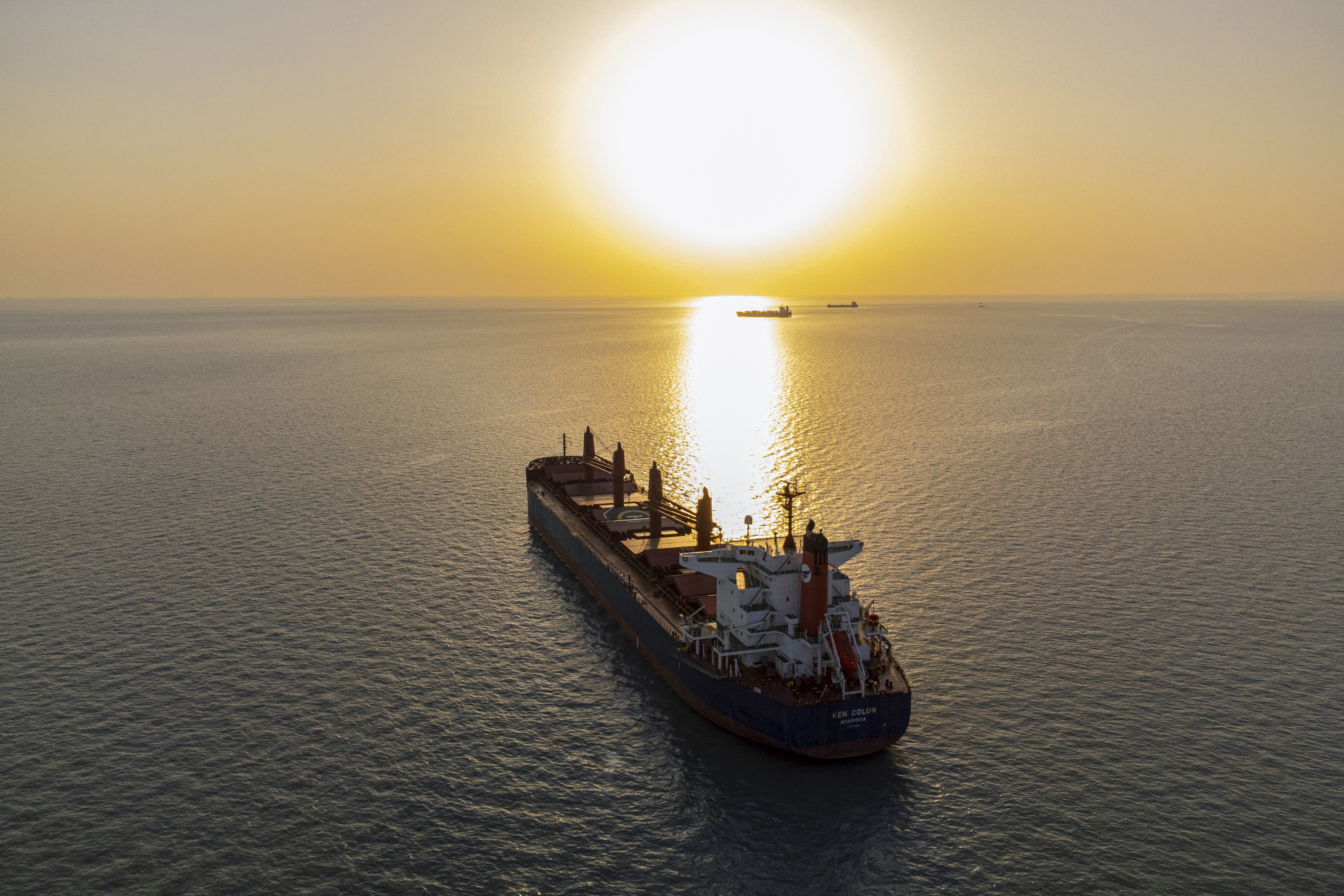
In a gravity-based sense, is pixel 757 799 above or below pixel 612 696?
below

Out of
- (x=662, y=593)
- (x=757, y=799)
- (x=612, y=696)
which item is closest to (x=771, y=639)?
(x=757, y=799)

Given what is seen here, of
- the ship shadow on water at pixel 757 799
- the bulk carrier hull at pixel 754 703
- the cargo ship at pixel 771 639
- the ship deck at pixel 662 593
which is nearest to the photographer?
the ship shadow on water at pixel 757 799

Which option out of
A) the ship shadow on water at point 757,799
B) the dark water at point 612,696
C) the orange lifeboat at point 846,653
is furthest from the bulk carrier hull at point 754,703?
the orange lifeboat at point 846,653

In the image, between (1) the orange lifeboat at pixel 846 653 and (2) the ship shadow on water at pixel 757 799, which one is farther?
(1) the orange lifeboat at pixel 846 653

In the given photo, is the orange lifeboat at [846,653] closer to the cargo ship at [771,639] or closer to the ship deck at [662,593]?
the cargo ship at [771,639]

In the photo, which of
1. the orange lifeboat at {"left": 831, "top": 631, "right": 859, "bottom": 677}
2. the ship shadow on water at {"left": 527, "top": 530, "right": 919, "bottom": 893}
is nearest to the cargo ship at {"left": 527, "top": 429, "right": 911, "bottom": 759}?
the orange lifeboat at {"left": 831, "top": 631, "right": 859, "bottom": 677}

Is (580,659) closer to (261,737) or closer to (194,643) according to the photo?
(261,737)

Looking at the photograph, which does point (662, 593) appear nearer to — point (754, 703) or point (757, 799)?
point (754, 703)
